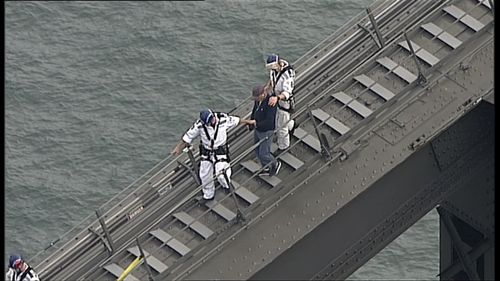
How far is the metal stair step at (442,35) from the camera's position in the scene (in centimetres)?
4716

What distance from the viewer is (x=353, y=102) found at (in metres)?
46.8

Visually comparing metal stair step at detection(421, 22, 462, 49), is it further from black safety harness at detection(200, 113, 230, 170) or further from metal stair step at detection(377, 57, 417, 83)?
black safety harness at detection(200, 113, 230, 170)

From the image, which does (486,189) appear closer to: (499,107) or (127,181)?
(499,107)

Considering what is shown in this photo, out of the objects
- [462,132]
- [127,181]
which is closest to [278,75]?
[462,132]

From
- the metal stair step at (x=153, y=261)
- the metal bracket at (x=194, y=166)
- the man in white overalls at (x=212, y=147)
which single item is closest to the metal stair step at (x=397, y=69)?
the man in white overalls at (x=212, y=147)

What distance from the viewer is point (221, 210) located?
4525 centimetres

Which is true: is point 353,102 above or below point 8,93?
below

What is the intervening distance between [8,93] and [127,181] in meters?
7.38

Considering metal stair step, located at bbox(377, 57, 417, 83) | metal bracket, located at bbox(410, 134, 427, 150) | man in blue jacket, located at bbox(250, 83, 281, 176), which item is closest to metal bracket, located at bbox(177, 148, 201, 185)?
man in blue jacket, located at bbox(250, 83, 281, 176)

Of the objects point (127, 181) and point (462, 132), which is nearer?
point (462, 132)

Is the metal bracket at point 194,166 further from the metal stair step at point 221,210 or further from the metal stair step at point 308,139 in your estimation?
the metal stair step at point 308,139

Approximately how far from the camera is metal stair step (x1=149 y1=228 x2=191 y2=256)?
4456 centimetres

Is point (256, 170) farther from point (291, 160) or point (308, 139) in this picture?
point (308, 139)

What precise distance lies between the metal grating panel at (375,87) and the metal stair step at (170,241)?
21.3 ft
